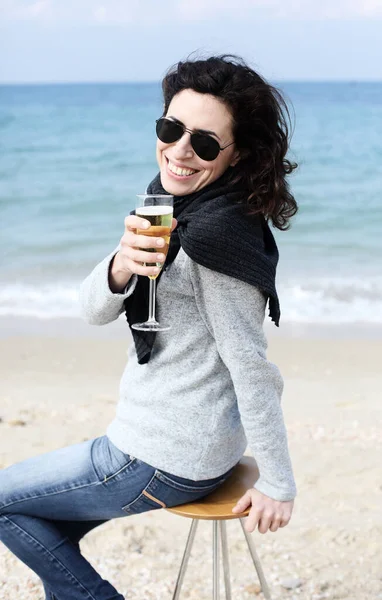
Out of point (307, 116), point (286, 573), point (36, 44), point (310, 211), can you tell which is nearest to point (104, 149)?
point (310, 211)

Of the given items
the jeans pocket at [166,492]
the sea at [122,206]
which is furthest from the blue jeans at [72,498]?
the sea at [122,206]

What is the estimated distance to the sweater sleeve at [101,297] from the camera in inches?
88.4

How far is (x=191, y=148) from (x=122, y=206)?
12171 millimetres

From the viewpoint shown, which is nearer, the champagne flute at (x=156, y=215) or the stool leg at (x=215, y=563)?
the champagne flute at (x=156, y=215)

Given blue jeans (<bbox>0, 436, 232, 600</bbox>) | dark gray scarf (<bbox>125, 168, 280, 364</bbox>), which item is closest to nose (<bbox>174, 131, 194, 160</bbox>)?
dark gray scarf (<bbox>125, 168, 280, 364</bbox>)

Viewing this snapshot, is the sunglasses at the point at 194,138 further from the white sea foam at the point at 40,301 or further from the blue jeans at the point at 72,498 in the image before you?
the white sea foam at the point at 40,301

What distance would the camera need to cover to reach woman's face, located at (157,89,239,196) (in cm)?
229

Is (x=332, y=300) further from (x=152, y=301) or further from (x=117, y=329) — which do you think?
(x=152, y=301)

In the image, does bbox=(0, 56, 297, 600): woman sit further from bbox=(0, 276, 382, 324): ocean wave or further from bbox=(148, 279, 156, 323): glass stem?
bbox=(0, 276, 382, 324): ocean wave

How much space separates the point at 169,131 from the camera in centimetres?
232

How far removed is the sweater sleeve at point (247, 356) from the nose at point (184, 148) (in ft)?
1.06

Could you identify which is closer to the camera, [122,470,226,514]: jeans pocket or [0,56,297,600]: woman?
[0,56,297,600]: woman

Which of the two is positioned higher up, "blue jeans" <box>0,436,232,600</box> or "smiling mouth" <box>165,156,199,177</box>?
"smiling mouth" <box>165,156,199,177</box>

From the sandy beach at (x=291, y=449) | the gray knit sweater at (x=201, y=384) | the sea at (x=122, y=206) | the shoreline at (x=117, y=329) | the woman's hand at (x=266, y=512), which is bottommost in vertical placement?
the sea at (x=122, y=206)
